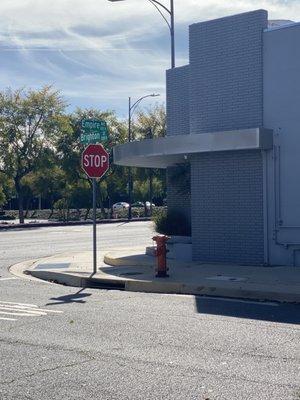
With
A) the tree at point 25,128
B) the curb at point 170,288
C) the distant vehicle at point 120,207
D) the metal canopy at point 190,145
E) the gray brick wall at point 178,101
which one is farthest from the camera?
the distant vehicle at point 120,207

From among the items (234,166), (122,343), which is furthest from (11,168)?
(122,343)

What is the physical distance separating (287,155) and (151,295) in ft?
17.3

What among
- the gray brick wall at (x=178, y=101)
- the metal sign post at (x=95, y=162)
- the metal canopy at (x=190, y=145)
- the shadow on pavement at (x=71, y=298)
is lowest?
the shadow on pavement at (x=71, y=298)

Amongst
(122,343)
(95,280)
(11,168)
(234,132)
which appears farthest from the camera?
(11,168)

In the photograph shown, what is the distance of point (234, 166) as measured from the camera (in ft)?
59.5

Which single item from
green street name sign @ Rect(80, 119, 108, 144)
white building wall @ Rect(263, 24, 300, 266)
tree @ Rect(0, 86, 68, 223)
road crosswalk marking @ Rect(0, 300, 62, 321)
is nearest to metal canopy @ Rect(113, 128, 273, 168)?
white building wall @ Rect(263, 24, 300, 266)

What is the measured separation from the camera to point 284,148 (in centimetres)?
1731

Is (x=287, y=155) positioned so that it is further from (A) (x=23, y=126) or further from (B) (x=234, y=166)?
(A) (x=23, y=126)

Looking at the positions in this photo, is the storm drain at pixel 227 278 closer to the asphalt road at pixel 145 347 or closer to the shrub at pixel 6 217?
the asphalt road at pixel 145 347

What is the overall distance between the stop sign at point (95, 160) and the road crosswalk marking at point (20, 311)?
4826 mm

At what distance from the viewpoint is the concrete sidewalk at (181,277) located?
538 inches

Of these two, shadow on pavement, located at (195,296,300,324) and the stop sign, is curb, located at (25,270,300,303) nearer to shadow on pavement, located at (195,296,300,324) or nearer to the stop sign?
shadow on pavement, located at (195,296,300,324)

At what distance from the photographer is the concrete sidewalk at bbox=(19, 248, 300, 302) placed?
13672mm

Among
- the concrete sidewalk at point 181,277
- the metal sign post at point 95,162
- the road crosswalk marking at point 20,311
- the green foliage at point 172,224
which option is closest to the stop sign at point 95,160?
the metal sign post at point 95,162
